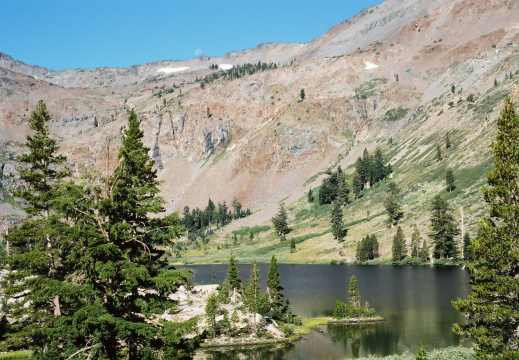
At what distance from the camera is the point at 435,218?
13375cm

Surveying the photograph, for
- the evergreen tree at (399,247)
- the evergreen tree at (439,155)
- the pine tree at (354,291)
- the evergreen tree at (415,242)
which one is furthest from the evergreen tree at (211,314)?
the evergreen tree at (439,155)

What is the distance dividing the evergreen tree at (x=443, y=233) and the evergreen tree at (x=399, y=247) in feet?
30.0

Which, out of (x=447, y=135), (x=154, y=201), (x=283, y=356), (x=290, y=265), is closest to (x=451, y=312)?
(x=283, y=356)

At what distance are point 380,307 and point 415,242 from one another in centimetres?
6390

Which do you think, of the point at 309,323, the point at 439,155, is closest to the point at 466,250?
the point at 309,323

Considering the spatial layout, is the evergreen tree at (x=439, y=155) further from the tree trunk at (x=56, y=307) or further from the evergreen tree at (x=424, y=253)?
the tree trunk at (x=56, y=307)

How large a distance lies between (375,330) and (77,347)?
1992 inches

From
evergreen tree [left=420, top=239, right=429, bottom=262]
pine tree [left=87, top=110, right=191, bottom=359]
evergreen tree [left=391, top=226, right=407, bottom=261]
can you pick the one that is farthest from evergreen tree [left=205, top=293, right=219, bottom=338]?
evergreen tree [left=391, top=226, right=407, bottom=261]

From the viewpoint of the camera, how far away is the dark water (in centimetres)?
5553

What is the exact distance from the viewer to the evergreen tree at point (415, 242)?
133m

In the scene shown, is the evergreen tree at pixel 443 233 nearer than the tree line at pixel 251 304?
No

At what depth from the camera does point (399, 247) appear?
134125 millimetres

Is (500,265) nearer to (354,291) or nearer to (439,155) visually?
(354,291)

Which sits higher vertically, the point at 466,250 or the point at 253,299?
the point at 466,250
